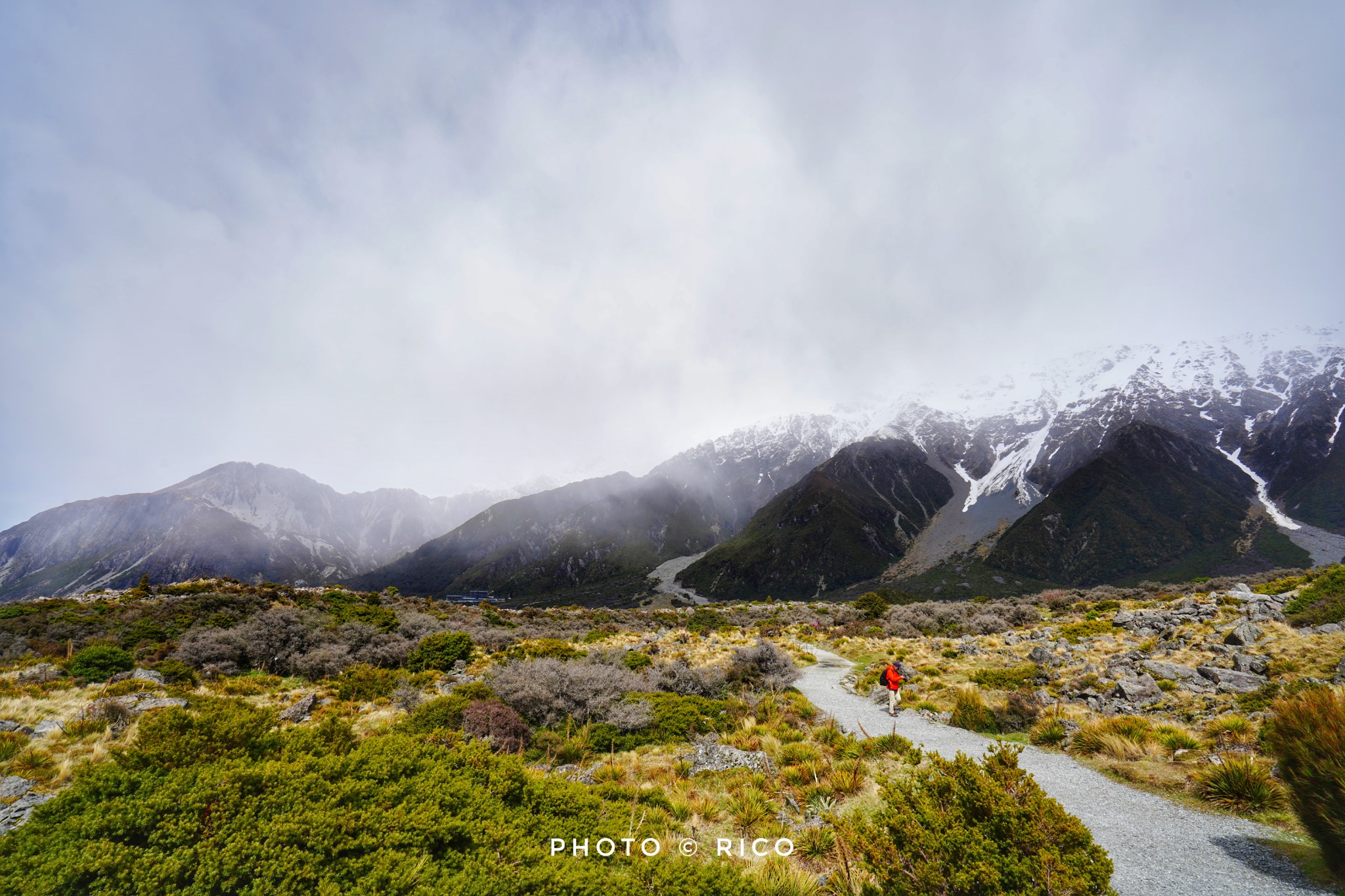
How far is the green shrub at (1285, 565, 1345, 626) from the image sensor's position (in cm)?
1459

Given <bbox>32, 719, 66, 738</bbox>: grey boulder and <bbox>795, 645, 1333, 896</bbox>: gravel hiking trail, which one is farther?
<bbox>32, 719, 66, 738</bbox>: grey boulder

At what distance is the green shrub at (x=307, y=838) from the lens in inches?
171

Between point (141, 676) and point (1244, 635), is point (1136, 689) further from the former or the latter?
point (141, 676)

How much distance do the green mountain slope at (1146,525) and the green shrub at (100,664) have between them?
175155 millimetres

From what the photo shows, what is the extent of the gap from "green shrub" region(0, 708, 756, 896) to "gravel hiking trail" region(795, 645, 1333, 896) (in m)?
5.41

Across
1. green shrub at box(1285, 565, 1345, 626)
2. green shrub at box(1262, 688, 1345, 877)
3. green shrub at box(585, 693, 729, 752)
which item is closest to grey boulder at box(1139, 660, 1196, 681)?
green shrub at box(1285, 565, 1345, 626)

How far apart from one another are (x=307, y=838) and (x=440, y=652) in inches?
688

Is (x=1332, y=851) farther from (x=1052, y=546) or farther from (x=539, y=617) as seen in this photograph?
(x=1052, y=546)

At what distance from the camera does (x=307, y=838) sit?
4809mm

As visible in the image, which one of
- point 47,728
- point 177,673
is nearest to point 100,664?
point 177,673

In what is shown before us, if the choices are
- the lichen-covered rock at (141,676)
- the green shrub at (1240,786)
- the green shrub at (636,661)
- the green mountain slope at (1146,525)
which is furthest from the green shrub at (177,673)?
the green mountain slope at (1146,525)

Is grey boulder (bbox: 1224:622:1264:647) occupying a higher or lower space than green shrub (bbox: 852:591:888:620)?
higher

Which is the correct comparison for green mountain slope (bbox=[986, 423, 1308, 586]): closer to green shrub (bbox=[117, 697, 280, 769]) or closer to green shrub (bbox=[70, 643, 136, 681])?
green shrub (bbox=[117, 697, 280, 769])

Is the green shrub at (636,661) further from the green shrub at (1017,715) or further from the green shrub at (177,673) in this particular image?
the green shrub at (177,673)
